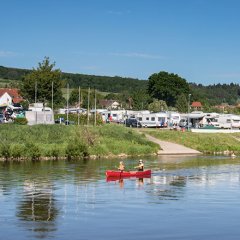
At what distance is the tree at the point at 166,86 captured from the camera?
611 ft

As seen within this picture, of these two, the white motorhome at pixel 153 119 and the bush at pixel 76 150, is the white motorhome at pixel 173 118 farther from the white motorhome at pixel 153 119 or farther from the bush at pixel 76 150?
the bush at pixel 76 150

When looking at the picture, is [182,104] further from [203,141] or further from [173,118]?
[203,141]

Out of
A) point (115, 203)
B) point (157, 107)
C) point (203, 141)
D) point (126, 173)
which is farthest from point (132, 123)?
point (115, 203)

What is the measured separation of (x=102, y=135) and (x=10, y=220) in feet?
166

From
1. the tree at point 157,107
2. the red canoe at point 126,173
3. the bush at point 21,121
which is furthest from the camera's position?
the tree at point 157,107

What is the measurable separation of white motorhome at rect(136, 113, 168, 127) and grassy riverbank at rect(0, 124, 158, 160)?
25920 mm

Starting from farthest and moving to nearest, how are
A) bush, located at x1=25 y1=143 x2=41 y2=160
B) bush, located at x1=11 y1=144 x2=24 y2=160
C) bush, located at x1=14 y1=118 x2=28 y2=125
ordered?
bush, located at x1=14 y1=118 x2=28 y2=125
bush, located at x1=25 y1=143 x2=41 y2=160
bush, located at x1=11 y1=144 x2=24 y2=160

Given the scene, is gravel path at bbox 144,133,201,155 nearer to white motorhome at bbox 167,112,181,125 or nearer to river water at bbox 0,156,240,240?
river water at bbox 0,156,240,240

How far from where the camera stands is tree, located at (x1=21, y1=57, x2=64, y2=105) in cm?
11019

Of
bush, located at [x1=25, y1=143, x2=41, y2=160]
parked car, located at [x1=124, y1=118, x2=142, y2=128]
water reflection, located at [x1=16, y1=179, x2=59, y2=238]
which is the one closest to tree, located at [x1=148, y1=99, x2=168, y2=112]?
parked car, located at [x1=124, y1=118, x2=142, y2=128]

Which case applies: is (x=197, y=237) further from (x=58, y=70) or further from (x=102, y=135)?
(x=58, y=70)

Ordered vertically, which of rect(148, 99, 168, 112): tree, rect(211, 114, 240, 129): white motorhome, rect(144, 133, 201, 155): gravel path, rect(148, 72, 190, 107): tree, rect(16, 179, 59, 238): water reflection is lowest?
rect(16, 179, 59, 238): water reflection

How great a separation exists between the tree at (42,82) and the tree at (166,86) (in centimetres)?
7534

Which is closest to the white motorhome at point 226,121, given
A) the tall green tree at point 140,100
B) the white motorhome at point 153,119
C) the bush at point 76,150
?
the white motorhome at point 153,119
